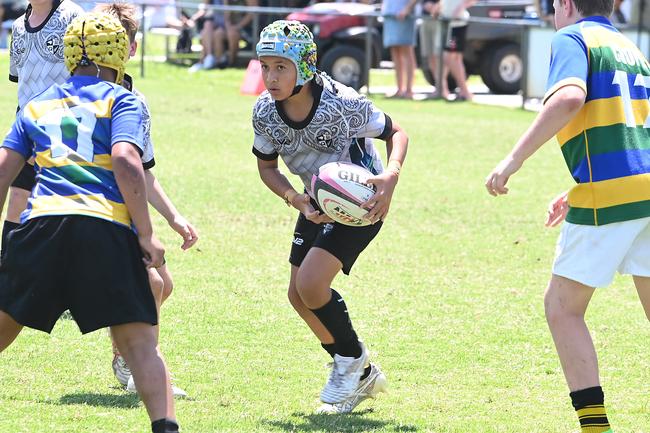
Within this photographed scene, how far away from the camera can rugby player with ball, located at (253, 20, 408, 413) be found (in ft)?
17.9

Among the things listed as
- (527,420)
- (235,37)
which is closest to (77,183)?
(527,420)

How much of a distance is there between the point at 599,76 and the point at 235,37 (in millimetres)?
18226

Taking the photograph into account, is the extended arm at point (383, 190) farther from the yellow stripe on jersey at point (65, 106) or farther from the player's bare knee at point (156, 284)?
the yellow stripe on jersey at point (65, 106)

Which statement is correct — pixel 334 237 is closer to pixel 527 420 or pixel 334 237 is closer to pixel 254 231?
pixel 527 420

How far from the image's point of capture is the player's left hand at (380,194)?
5.43m

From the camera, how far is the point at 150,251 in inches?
176

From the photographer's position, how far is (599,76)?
4.79 meters

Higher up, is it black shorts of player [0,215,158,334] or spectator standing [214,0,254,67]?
black shorts of player [0,215,158,334]

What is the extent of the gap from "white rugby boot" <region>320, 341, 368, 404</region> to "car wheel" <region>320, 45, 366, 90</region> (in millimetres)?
15224

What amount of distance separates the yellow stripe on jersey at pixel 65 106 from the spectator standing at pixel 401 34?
14.8m

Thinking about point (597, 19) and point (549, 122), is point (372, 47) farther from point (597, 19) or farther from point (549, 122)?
point (549, 122)

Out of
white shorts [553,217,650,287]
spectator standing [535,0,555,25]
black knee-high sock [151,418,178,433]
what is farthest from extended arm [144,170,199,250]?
spectator standing [535,0,555,25]

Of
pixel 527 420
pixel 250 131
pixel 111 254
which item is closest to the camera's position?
pixel 111 254

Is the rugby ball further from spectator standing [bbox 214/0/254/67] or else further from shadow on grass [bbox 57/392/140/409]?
spectator standing [bbox 214/0/254/67]
